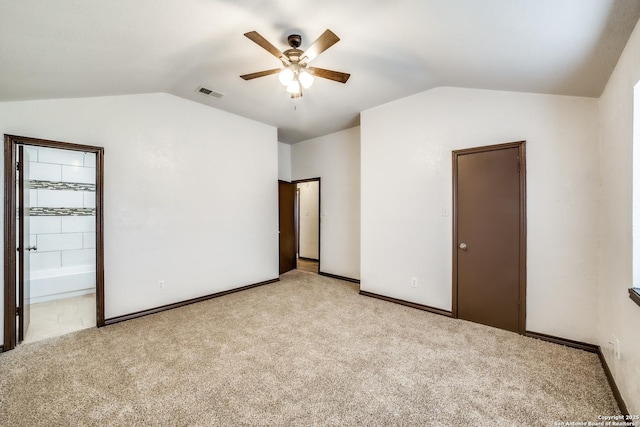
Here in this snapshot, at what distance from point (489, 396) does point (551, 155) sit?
236 centimetres

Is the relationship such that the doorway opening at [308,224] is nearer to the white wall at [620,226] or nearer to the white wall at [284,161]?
the white wall at [284,161]

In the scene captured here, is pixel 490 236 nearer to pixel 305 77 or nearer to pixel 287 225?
pixel 305 77

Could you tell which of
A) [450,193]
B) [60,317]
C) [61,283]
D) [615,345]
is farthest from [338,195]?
[61,283]

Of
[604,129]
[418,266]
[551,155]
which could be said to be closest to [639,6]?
[604,129]

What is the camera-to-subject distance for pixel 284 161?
19.4 feet

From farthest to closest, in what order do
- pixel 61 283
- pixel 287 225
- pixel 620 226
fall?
1. pixel 287 225
2. pixel 61 283
3. pixel 620 226

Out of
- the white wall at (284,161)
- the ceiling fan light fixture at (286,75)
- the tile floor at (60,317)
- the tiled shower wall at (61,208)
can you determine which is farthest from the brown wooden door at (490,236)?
the tiled shower wall at (61,208)

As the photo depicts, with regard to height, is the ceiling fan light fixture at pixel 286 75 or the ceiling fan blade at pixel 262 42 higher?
the ceiling fan blade at pixel 262 42

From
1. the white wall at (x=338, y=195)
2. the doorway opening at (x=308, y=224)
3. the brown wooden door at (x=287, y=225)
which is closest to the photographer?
the white wall at (x=338, y=195)

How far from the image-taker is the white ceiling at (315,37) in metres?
1.63

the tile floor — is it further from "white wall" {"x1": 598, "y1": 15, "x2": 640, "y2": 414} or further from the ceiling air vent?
"white wall" {"x1": 598, "y1": 15, "x2": 640, "y2": 414}

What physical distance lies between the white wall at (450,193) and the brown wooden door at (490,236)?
4.0 inches

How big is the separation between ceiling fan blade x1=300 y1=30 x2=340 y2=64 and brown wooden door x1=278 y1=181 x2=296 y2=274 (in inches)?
136

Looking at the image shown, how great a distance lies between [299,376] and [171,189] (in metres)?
2.96
